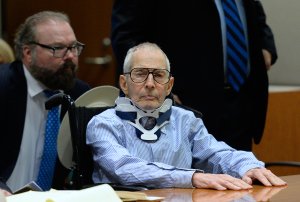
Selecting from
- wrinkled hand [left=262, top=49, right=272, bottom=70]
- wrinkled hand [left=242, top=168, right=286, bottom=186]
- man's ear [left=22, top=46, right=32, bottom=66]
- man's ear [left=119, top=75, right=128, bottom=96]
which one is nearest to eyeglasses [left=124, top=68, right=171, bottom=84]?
man's ear [left=119, top=75, right=128, bottom=96]

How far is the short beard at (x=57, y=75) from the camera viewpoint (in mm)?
3707

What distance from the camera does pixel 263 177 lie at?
8.96ft

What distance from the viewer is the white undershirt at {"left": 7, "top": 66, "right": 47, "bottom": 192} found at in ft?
11.9

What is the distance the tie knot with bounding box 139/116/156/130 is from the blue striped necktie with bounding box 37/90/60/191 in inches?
26.7

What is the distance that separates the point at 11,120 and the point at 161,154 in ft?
2.96

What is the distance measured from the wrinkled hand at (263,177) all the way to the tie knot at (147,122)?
0.46 metres

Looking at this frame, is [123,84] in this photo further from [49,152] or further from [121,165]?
[49,152]

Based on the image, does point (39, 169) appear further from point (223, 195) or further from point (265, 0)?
point (265, 0)

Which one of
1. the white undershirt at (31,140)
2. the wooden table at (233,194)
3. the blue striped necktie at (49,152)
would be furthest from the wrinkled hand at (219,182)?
the white undershirt at (31,140)

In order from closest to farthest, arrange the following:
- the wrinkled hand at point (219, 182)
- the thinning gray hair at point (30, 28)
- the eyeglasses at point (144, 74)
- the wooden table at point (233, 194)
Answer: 1. the wooden table at point (233, 194)
2. the wrinkled hand at point (219, 182)
3. the eyeglasses at point (144, 74)
4. the thinning gray hair at point (30, 28)

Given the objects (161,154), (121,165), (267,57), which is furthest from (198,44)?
(121,165)

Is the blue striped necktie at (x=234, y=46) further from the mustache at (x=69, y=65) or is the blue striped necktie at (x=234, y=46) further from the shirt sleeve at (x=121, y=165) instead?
the shirt sleeve at (x=121, y=165)

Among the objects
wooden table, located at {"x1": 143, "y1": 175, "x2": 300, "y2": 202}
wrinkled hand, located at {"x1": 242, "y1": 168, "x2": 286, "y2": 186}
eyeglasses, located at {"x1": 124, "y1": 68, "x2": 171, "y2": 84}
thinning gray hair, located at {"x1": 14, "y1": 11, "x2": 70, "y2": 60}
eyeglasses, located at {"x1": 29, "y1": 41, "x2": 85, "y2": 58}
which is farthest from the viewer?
thinning gray hair, located at {"x1": 14, "y1": 11, "x2": 70, "y2": 60}

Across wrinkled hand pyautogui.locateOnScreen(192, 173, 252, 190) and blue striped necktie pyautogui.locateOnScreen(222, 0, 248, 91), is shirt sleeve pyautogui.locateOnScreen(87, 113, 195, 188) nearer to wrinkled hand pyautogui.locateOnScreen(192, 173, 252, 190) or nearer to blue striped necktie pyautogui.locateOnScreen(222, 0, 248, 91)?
wrinkled hand pyautogui.locateOnScreen(192, 173, 252, 190)
